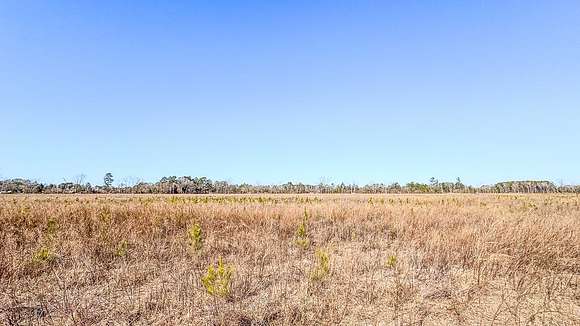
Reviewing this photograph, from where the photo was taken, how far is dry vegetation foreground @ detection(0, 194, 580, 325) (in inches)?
157

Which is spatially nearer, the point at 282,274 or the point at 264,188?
the point at 282,274

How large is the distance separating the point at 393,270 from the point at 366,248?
6.29ft

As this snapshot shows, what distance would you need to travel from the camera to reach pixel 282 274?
5.54m

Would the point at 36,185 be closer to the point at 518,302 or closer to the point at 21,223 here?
the point at 21,223

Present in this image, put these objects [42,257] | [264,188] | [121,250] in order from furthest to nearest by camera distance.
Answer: [264,188] → [121,250] → [42,257]

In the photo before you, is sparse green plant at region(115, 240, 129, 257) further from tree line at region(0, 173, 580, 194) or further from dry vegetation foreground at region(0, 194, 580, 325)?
tree line at region(0, 173, 580, 194)

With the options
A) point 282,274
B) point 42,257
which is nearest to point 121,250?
point 42,257

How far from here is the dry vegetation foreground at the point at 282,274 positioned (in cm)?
399

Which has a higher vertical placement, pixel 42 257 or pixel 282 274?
pixel 42 257

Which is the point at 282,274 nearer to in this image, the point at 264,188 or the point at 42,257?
the point at 42,257

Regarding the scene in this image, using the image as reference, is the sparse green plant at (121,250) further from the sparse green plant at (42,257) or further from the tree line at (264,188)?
the tree line at (264,188)

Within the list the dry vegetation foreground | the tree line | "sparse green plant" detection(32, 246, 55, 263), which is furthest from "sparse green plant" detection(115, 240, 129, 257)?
the tree line

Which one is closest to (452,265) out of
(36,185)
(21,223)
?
(21,223)

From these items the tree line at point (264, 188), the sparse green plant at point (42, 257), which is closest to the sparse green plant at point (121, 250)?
the sparse green plant at point (42, 257)
